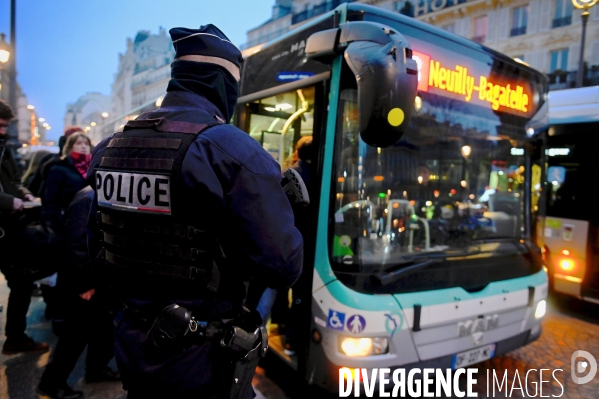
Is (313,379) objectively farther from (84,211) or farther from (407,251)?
(84,211)

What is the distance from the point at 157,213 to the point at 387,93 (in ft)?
4.70

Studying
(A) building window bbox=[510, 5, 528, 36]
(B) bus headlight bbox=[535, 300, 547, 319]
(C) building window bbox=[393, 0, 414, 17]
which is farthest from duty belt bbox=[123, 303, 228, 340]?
(C) building window bbox=[393, 0, 414, 17]

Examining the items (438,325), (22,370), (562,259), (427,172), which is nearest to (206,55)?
(427,172)

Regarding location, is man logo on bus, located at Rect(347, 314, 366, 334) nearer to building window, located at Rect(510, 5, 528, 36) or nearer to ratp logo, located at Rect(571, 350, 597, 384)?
ratp logo, located at Rect(571, 350, 597, 384)

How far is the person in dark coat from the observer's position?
148 inches

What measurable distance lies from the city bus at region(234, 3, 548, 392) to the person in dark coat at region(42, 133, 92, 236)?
1704 millimetres

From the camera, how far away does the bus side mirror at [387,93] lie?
2355mm

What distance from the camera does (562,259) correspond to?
622 cm

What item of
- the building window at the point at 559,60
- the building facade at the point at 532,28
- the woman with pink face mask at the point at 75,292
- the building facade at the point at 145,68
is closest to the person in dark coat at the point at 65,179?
the woman with pink face mask at the point at 75,292

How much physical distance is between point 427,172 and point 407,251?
678 mm

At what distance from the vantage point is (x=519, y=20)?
24.7 meters

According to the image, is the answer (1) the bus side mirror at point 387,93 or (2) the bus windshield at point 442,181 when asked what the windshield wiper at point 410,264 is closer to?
(2) the bus windshield at point 442,181

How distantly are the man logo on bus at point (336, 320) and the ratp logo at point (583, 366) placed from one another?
280cm

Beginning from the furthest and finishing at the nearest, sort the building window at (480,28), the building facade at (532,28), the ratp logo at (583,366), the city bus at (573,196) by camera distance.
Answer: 1. the building window at (480,28)
2. the building facade at (532,28)
3. the city bus at (573,196)
4. the ratp logo at (583,366)
